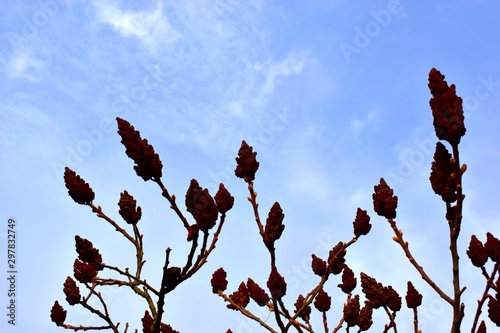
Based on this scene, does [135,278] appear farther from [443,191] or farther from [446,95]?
[446,95]

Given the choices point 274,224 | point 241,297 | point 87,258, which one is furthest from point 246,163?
point 87,258

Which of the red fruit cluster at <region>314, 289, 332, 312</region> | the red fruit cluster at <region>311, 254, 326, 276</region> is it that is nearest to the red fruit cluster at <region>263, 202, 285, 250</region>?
the red fruit cluster at <region>311, 254, 326, 276</region>

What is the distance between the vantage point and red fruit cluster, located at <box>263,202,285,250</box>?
400cm

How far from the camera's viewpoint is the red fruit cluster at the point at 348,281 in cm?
570

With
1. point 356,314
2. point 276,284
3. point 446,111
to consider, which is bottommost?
point 276,284

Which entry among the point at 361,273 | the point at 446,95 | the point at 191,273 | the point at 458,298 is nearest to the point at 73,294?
the point at 191,273

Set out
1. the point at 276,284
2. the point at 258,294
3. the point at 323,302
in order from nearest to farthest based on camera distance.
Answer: the point at 276,284 → the point at 258,294 → the point at 323,302

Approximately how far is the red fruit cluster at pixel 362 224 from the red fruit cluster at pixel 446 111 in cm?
142

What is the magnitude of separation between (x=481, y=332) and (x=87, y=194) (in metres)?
3.55

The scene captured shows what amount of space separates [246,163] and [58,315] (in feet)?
10.9

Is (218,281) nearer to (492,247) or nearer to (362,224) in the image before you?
(362,224)

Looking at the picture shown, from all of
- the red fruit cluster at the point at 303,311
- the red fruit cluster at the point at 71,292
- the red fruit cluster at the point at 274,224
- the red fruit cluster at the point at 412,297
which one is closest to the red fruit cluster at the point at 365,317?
the red fruit cluster at the point at 303,311

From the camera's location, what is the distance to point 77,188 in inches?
174

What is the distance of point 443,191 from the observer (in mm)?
3359
